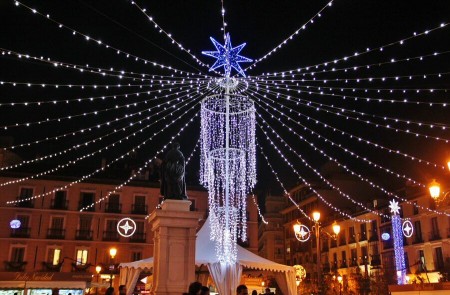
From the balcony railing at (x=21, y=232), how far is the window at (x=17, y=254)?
0.89m

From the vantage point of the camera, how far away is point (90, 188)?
41219 mm

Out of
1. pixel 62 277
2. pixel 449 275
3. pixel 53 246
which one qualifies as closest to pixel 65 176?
pixel 53 246

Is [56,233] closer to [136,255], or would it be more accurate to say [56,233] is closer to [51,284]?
[136,255]

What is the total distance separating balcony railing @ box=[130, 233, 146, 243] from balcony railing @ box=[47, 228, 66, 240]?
561 centimetres

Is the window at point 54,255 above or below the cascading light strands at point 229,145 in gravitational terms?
below

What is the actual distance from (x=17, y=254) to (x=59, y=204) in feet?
16.6

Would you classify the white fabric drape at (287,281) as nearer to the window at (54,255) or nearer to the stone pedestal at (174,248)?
the stone pedestal at (174,248)

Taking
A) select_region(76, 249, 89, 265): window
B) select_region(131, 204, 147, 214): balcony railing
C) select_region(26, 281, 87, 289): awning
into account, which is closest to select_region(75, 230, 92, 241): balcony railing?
select_region(76, 249, 89, 265): window

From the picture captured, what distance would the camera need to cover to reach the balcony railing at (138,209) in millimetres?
41734

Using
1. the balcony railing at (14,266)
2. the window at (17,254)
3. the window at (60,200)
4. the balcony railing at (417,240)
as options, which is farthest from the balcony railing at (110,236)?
the balcony railing at (417,240)

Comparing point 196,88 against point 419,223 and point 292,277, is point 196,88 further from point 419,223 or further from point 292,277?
point 419,223

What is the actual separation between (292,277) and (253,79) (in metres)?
7.39

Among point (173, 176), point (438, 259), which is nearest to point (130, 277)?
point (173, 176)

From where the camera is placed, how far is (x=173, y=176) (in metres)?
A: 13.0
